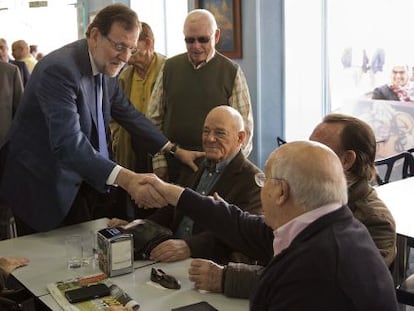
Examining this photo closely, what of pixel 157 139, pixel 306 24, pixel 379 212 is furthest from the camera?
pixel 306 24

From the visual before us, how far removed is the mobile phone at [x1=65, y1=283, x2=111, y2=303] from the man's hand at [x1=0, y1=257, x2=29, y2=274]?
398mm

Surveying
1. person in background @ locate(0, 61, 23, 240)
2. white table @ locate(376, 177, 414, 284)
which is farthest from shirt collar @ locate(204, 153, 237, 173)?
person in background @ locate(0, 61, 23, 240)

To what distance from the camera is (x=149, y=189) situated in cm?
241

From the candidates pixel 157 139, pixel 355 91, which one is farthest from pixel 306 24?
pixel 157 139

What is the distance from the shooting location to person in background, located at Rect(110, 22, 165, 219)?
383 cm

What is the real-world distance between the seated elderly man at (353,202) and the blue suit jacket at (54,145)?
82cm

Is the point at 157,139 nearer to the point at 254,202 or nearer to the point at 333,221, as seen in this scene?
the point at 254,202

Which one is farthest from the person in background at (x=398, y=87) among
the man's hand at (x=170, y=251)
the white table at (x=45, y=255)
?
the man's hand at (x=170, y=251)

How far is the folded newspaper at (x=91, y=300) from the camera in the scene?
183cm

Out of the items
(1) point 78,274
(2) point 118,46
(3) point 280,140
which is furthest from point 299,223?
(3) point 280,140

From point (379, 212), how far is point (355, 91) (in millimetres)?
3315

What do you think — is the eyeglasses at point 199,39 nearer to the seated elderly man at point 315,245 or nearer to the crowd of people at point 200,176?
the crowd of people at point 200,176

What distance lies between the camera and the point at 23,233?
9.07 ft

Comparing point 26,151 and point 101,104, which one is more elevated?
point 101,104
